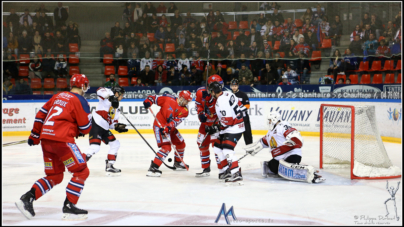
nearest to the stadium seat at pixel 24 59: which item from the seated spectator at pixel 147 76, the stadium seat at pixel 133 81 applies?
the stadium seat at pixel 133 81

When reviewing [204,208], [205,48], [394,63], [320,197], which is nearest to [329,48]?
[394,63]

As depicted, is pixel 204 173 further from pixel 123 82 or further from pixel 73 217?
pixel 123 82

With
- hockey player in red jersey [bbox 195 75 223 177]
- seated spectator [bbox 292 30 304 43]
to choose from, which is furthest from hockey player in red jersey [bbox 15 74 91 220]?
seated spectator [bbox 292 30 304 43]

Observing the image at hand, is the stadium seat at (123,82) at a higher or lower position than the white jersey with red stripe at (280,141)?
higher

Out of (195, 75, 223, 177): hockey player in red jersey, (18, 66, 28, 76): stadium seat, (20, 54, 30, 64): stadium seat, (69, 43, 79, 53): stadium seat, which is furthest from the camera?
(69, 43, 79, 53): stadium seat

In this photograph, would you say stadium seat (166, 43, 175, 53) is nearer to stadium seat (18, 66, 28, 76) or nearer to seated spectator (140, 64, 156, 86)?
seated spectator (140, 64, 156, 86)

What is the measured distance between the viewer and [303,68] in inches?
438

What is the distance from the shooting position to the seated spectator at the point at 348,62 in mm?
10727

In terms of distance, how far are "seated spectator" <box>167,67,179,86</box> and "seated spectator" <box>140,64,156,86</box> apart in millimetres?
435

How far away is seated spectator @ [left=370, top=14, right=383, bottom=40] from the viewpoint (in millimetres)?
10750

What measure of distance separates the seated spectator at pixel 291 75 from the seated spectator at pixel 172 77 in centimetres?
292

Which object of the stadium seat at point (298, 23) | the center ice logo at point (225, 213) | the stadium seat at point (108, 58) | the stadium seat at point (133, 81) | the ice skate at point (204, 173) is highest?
the stadium seat at point (298, 23)

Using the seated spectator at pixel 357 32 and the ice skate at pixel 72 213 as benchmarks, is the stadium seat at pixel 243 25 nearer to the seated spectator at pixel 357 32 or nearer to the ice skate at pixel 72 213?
the seated spectator at pixel 357 32

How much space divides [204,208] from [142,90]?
26.1 feet
